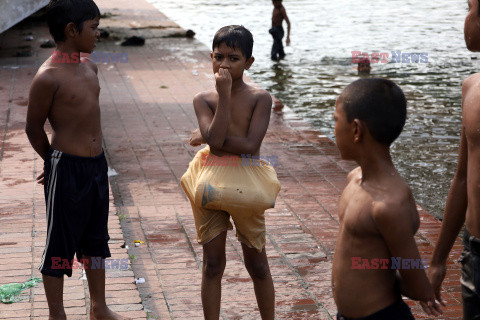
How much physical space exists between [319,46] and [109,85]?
6.26m

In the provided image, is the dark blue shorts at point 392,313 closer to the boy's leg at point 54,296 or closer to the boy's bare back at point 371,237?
the boy's bare back at point 371,237

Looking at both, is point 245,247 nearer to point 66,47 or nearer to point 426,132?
point 66,47

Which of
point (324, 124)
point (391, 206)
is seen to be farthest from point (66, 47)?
point (324, 124)

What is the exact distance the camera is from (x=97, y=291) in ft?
12.4

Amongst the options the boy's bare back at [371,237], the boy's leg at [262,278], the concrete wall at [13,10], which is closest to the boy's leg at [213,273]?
the boy's leg at [262,278]

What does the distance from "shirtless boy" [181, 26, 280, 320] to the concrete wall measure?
906 centimetres

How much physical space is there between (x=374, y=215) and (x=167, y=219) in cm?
353

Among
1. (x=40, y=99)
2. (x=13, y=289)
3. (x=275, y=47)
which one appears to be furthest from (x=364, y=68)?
(x=40, y=99)

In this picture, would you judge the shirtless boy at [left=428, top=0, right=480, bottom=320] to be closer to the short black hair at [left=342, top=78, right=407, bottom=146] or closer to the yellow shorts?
the short black hair at [left=342, top=78, right=407, bottom=146]

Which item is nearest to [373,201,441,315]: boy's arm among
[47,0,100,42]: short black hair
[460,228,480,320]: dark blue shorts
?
[460,228,480,320]: dark blue shorts

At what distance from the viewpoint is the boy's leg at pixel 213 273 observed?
3494 mm

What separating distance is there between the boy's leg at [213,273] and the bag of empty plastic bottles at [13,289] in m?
1.18

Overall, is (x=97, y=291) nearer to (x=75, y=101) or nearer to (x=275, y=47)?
(x=75, y=101)

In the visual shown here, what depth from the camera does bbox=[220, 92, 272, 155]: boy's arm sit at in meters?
3.40
